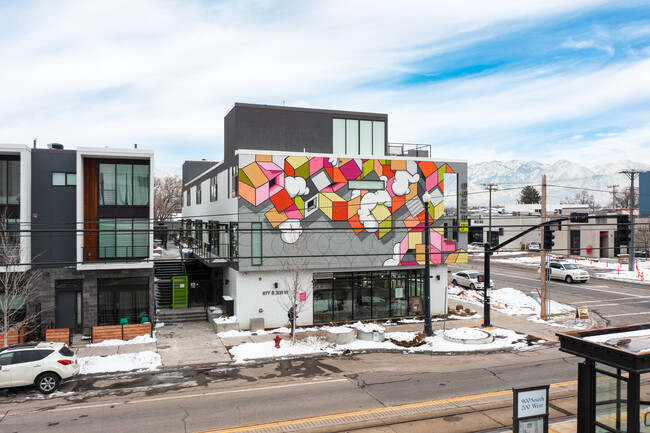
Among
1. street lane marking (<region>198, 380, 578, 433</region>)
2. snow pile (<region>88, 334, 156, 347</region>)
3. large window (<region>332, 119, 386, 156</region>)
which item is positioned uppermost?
large window (<region>332, 119, 386, 156</region>)

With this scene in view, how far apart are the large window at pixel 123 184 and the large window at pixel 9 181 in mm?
4056

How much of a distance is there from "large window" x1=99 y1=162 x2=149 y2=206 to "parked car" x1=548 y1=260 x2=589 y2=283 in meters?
34.4

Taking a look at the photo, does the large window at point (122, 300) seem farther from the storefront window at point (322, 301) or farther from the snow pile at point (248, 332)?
the storefront window at point (322, 301)

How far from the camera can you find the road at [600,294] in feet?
98.7

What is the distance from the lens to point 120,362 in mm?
20578

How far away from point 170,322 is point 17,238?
30.6 feet

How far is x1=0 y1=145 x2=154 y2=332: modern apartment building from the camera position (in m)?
25.2

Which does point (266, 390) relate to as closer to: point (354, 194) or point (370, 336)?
point (370, 336)

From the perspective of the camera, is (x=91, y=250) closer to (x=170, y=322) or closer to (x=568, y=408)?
(x=170, y=322)

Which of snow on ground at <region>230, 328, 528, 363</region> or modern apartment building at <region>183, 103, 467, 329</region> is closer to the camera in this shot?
snow on ground at <region>230, 328, 528, 363</region>

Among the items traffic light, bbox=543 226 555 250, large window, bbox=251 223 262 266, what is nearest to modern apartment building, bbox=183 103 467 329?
large window, bbox=251 223 262 266

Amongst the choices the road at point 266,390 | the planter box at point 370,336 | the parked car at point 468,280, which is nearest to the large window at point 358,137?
the planter box at point 370,336

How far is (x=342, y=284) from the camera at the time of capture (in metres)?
28.1

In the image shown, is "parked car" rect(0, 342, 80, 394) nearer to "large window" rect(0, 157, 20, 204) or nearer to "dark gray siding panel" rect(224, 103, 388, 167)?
"large window" rect(0, 157, 20, 204)
